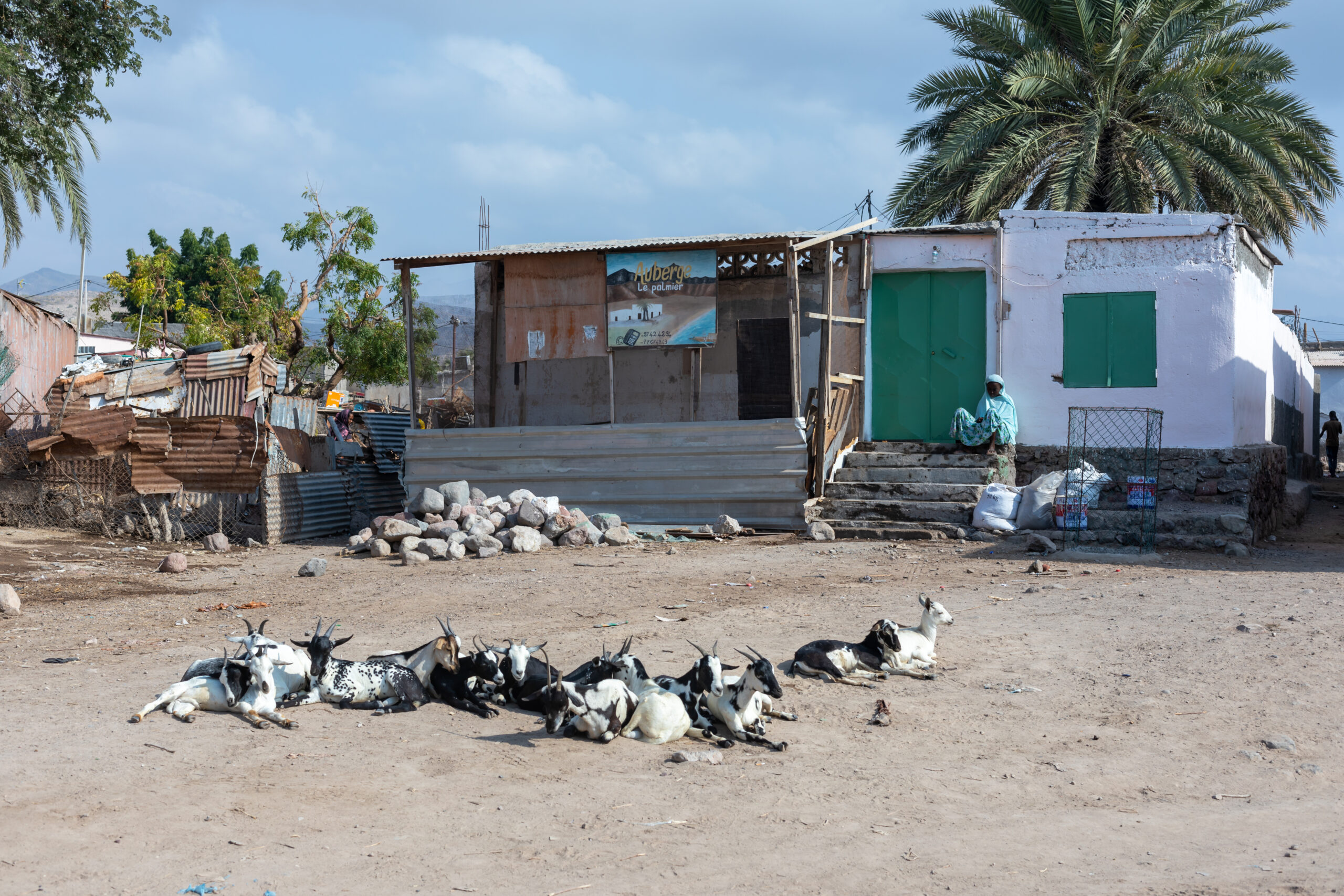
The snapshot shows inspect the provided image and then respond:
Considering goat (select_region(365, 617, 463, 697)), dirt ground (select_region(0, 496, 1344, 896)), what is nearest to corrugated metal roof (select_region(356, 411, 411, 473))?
dirt ground (select_region(0, 496, 1344, 896))

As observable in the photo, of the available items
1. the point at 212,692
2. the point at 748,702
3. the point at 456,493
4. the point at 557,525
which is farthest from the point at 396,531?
the point at 748,702

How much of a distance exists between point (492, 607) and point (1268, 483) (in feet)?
34.9

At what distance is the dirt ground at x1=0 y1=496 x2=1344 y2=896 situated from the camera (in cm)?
382

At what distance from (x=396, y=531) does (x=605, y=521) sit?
7.71 ft

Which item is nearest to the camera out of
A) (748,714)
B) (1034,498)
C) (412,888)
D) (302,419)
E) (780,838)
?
(412,888)

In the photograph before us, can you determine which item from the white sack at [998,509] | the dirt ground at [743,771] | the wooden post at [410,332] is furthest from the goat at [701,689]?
the wooden post at [410,332]

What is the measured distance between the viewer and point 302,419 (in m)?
15.4

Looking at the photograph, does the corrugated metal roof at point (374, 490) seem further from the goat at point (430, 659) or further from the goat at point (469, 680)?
the goat at point (469, 680)

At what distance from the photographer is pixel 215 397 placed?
14.2m

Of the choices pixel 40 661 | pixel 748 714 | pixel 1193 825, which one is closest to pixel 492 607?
pixel 40 661

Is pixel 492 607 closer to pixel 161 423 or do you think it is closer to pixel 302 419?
pixel 161 423

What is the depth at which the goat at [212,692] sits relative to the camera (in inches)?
215

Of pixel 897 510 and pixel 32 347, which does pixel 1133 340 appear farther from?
pixel 32 347

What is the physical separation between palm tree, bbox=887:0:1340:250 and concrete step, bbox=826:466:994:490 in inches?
207
